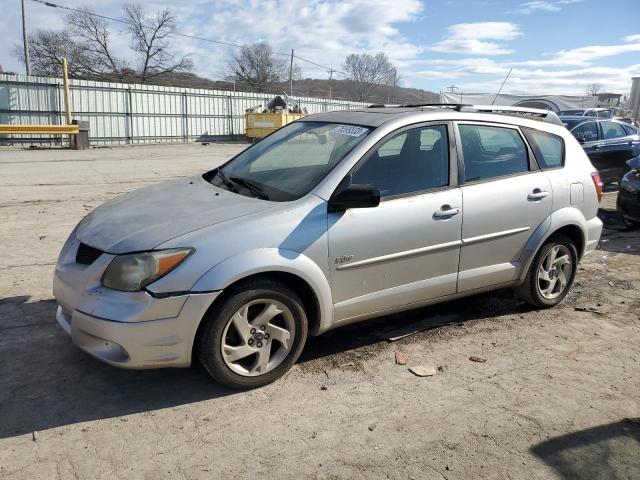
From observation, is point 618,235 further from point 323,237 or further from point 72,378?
point 72,378

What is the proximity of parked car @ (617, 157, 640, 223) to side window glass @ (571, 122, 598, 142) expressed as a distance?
141 inches

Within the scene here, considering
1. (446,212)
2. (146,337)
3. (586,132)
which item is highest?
(586,132)

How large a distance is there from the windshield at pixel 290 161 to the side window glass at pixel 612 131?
31.7 feet

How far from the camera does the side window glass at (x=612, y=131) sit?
39.1ft

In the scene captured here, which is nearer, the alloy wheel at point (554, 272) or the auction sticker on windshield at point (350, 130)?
the auction sticker on windshield at point (350, 130)

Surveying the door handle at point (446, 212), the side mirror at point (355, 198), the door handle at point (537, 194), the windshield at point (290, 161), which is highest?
the windshield at point (290, 161)

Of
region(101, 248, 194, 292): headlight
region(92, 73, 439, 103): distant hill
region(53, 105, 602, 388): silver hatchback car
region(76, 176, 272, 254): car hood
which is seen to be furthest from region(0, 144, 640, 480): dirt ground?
region(92, 73, 439, 103): distant hill

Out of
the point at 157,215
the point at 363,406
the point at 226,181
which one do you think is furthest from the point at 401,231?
the point at 157,215

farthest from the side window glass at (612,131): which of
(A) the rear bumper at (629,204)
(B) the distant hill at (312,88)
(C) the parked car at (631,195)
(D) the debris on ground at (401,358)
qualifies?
(B) the distant hill at (312,88)

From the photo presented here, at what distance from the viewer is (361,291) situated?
376 centimetres

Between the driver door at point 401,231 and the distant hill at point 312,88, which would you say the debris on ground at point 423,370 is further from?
the distant hill at point 312,88

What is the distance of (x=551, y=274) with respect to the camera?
16.2 ft

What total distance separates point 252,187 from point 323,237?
2.58 feet

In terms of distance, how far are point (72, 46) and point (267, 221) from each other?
6560cm
